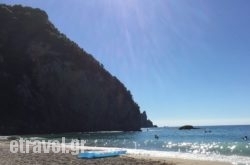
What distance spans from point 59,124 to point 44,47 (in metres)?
27.4

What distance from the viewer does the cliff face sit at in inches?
4970

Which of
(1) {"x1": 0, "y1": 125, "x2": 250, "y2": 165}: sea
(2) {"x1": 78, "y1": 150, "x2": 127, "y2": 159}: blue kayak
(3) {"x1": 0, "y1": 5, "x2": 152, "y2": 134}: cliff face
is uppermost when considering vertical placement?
(3) {"x1": 0, "y1": 5, "x2": 152, "y2": 134}: cliff face

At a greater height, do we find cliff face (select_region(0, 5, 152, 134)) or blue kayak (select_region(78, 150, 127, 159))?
cliff face (select_region(0, 5, 152, 134))

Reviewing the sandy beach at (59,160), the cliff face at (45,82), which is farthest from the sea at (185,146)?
the cliff face at (45,82)

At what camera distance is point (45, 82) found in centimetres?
13438

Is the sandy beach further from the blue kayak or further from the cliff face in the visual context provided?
the cliff face

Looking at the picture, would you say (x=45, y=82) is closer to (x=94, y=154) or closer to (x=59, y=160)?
(x=94, y=154)

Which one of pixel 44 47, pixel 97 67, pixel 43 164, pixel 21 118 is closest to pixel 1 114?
pixel 21 118

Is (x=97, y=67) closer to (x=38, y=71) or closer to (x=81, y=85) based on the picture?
(x=81, y=85)

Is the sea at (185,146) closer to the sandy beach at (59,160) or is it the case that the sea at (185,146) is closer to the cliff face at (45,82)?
the sandy beach at (59,160)

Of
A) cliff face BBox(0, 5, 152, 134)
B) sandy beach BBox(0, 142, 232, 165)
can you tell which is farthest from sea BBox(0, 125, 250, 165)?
cliff face BBox(0, 5, 152, 134)

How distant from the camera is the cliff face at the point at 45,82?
414 ft

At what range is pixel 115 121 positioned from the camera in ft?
524

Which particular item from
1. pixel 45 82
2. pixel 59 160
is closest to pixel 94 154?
pixel 59 160
